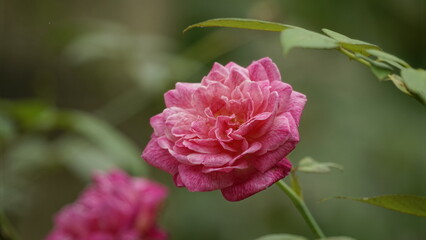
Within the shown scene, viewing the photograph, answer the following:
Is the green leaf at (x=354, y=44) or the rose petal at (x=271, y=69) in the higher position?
the rose petal at (x=271, y=69)

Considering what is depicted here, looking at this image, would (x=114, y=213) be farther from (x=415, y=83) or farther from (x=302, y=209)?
(x=415, y=83)

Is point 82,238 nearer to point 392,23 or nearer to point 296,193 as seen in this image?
point 296,193

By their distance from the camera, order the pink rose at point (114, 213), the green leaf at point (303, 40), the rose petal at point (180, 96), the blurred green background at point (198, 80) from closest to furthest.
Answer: the green leaf at point (303, 40), the rose petal at point (180, 96), the pink rose at point (114, 213), the blurred green background at point (198, 80)

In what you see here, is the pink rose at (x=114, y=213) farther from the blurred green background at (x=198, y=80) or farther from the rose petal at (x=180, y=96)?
the rose petal at (x=180, y=96)

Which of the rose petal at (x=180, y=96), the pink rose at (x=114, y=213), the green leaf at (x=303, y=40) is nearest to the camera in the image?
the green leaf at (x=303, y=40)

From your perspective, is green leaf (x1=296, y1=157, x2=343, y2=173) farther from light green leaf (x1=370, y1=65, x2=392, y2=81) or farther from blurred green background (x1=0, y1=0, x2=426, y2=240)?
blurred green background (x1=0, y1=0, x2=426, y2=240)

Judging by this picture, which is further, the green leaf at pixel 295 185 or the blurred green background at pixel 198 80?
the blurred green background at pixel 198 80

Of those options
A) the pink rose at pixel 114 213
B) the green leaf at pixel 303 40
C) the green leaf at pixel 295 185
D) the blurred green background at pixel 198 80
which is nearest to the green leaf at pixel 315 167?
the green leaf at pixel 295 185
